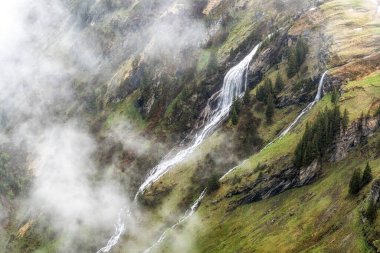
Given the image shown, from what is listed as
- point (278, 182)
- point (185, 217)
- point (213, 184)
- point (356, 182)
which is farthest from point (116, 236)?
point (356, 182)

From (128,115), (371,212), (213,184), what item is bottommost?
(213,184)

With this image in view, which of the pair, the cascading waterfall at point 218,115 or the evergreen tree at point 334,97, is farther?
the cascading waterfall at point 218,115

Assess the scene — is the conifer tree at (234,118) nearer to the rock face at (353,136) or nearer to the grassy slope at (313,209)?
the grassy slope at (313,209)

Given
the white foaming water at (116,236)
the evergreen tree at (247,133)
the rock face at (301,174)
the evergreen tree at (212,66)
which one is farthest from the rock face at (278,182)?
the evergreen tree at (212,66)

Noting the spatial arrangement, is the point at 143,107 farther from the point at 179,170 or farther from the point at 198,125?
the point at 179,170

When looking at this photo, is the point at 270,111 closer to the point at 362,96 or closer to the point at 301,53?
the point at 301,53
